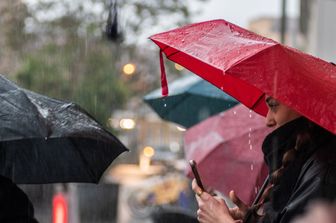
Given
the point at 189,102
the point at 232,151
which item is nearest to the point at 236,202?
the point at 232,151

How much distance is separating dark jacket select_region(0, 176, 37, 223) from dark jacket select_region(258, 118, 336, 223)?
1263 millimetres

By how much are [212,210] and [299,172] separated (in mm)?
435

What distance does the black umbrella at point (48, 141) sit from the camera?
381 centimetres

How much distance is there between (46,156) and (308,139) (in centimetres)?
151

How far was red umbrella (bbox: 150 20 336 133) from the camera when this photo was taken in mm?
3074

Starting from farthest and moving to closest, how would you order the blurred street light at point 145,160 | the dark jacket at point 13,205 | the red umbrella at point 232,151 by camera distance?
the blurred street light at point 145,160 < the red umbrella at point 232,151 < the dark jacket at point 13,205

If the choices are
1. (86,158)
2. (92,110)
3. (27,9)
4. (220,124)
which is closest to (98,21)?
(27,9)

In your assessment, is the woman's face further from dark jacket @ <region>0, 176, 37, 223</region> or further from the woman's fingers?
dark jacket @ <region>0, 176, 37, 223</region>

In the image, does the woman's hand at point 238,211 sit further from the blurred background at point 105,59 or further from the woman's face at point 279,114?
the blurred background at point 105,59

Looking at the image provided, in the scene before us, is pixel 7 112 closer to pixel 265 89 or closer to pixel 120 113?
pixel 265 89

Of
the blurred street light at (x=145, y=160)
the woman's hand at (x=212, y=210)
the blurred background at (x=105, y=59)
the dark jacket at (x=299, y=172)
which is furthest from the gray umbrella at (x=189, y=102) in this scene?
the blurred street light at (x=145, y=160)

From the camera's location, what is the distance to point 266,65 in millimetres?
3154

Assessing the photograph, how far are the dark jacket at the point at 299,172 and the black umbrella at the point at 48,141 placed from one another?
3.45ft

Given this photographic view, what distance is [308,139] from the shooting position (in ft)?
10.5
